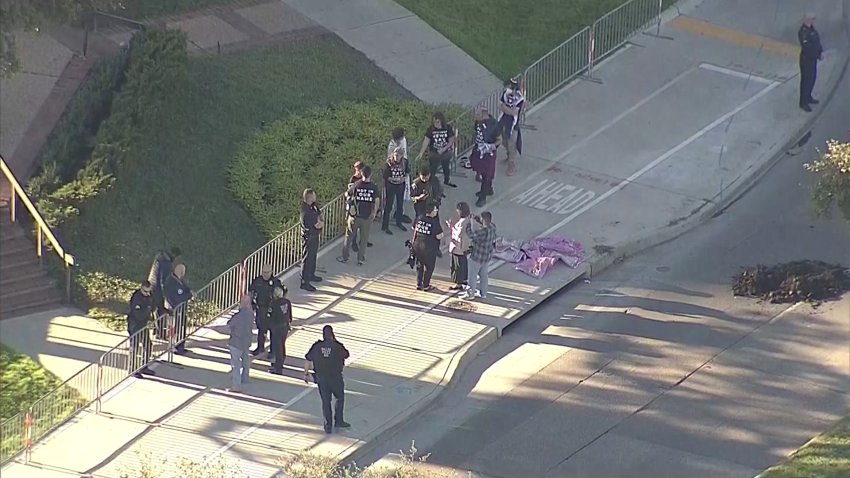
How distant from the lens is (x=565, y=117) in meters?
29.6

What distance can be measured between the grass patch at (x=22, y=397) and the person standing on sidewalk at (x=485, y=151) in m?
7.71

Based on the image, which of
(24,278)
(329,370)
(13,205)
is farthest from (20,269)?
(329,370)

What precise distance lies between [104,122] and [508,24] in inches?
366

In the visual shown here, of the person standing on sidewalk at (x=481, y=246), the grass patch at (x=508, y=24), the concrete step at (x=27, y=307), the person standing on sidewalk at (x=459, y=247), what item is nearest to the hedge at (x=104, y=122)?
the concrete step at (x=27, y=307)

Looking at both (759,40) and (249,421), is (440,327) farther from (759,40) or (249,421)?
(759,40)

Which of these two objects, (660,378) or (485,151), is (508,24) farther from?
(660,378)

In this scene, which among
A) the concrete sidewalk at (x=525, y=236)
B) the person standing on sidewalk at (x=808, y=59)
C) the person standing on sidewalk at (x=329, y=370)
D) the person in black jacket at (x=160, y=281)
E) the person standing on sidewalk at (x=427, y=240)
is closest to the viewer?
the person standing on sidewalk at (x=329, y=370)

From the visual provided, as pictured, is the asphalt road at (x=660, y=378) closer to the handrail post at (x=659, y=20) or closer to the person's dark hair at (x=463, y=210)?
the person's dark hair at (x=463, y=210)

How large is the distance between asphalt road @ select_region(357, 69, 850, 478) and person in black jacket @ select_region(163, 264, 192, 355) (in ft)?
10.7

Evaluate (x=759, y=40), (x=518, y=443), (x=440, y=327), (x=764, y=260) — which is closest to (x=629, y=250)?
(x=764, y=260)

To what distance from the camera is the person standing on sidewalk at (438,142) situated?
84.8 ft

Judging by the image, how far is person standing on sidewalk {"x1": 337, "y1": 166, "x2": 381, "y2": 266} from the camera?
24.0 metres

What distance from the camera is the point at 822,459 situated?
1934cm

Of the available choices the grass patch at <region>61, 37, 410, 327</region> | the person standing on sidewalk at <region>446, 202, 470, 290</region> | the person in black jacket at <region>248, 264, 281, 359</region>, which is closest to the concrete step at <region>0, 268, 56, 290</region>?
the grass patch at <region>61, 37, 410, 327</region>
